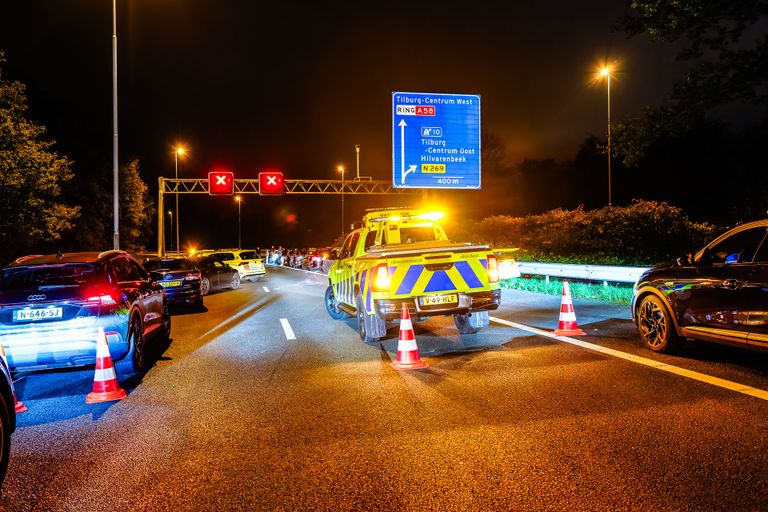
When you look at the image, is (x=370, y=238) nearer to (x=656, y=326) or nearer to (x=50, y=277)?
(x=656, y=326)

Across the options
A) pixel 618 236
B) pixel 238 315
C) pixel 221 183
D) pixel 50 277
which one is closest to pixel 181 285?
pixel 238 315

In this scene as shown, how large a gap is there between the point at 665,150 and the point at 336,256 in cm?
5335

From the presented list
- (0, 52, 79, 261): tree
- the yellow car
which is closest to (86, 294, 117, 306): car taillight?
(0, 52, 79, 261): tree

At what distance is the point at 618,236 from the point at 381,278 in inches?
526

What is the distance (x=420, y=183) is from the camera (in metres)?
21.6

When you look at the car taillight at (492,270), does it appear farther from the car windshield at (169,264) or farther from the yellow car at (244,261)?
the yellow car at (244,261)

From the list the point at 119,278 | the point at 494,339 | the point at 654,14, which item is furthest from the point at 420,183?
the point at 119,278

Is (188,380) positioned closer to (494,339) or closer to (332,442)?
(332,442)

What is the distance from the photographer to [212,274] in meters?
21.3

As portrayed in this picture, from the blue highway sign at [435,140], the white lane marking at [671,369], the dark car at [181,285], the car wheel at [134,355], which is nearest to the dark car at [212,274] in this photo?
the dark car at [181,285]

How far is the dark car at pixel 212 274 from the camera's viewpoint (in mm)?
20844

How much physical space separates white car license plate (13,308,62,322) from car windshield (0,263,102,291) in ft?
1.10

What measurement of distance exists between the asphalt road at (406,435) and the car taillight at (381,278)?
93 centimetres

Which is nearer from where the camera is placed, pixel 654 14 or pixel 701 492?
pixel 701 492
